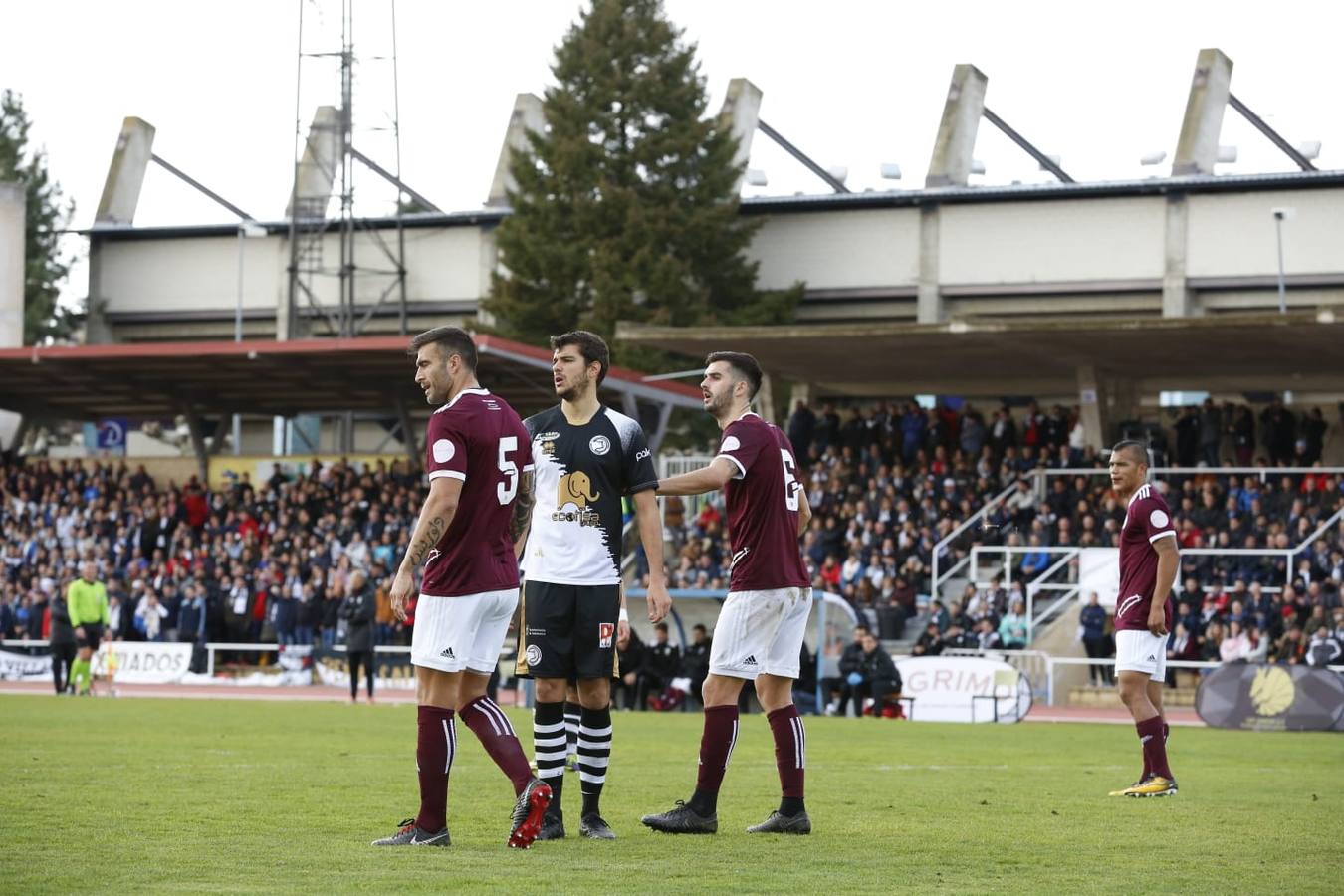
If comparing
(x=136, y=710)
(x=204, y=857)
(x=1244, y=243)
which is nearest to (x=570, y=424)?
(x=204, y=857)

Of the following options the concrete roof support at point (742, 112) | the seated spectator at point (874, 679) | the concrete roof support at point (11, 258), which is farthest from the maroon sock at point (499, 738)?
the concrete roof support at point (11, 258)

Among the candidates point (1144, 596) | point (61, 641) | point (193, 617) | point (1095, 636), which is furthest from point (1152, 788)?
point (193, 617)

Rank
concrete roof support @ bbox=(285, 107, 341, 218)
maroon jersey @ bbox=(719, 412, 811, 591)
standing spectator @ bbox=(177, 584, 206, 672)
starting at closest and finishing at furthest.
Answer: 1. maroon jersey @ bbox=(719, 412, 811, 591)
2. standing spectator @ bbox=(177, 584, 206, 672)
3. concrete roof support @ bbox=(285, 107, 341, 218)

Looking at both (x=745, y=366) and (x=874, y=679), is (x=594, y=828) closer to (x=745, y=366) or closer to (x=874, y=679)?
(x=745, y=366)

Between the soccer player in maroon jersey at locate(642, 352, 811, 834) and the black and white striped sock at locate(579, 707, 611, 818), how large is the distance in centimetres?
37

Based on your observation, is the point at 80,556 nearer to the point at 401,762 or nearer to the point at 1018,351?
the point at 1018,351

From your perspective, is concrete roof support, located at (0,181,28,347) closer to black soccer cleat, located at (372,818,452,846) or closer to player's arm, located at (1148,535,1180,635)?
player's arm, located at (1148,535,1180,635)

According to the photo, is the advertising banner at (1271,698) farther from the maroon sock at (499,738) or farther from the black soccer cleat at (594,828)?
the maroon sock at (499,738)

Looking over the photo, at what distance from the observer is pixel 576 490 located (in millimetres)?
9102

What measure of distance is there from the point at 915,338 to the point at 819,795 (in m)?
24.4

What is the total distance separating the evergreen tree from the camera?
235 ft

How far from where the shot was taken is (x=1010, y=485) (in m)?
36.0

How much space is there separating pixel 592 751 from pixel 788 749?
1.04m

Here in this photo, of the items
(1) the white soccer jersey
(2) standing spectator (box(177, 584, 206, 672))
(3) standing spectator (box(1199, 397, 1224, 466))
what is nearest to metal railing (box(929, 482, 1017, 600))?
(3) standing spectator (box(1199, 397, 1224, 466))
